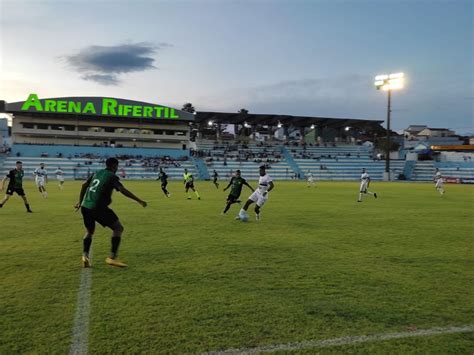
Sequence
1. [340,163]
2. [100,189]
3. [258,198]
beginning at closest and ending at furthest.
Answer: [100,189] < [258,198] < [340,163]

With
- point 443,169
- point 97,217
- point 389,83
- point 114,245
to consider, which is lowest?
point 114,245

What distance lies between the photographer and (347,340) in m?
4.20

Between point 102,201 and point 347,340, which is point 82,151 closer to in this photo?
point 102,201

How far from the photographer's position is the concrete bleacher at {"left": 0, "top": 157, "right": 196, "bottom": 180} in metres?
57.4

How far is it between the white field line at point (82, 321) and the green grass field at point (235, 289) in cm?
9

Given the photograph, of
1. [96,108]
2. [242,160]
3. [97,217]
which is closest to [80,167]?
[96,108]

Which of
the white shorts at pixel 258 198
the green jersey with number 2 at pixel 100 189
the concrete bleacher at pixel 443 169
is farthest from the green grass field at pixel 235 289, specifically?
the concrete bleacher at pixel 443 169

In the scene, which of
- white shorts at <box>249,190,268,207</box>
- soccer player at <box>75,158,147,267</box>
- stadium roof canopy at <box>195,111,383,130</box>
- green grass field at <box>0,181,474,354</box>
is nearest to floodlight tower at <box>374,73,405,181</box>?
stadium roof canopy at <box>195,111,383,130</box>

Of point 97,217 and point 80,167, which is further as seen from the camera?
point 80,167

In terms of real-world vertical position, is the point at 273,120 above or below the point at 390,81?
Result: below

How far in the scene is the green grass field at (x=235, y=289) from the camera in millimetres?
4238

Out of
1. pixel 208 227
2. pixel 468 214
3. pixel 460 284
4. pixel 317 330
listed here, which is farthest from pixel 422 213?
pixel 317 330

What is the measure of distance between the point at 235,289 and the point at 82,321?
220 cm

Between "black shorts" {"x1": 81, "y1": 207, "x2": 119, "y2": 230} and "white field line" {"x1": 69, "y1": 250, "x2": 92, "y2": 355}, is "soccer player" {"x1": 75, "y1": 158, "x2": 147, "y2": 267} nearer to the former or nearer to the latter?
"black shorts" {"x1": 81, "y1": 207, "x2": 119, "y2": 230}
